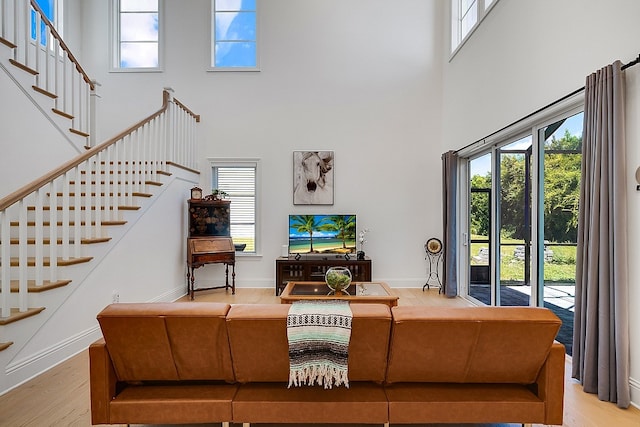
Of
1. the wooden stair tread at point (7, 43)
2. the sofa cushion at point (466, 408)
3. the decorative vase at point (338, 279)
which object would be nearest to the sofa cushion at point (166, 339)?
the sofa cushion at point (466, 408)

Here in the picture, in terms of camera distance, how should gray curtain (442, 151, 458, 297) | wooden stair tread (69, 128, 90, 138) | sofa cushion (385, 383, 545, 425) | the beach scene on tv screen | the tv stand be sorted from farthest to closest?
the beach scene on tv screen < the tv stand < gray curtain (442, 151, 458, 297) < wooden stair tread (69, 128, 90, 138) < sofa cushion (385, 383, 545, 425)

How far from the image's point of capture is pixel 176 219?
517 cm

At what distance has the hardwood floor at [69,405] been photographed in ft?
7.04

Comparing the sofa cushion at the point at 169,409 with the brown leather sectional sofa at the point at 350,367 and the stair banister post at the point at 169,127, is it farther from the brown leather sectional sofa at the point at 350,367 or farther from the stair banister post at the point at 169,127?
the stair banister post at the point at 169,127

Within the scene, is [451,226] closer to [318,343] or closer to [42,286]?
[318,343]

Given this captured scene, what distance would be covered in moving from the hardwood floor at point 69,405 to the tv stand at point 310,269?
113 inches

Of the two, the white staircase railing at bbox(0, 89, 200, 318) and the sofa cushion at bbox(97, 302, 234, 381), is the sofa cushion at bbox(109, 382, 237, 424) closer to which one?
the sofa cushion at bbox(97, 302, 234, 381)

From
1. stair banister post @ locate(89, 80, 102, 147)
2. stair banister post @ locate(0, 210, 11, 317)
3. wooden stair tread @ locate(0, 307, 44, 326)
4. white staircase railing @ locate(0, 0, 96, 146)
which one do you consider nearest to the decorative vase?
wooden stair tread @ locate(0, 307, 44, 326)

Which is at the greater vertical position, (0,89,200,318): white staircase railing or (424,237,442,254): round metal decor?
(0,89,200,318): white staircase railing

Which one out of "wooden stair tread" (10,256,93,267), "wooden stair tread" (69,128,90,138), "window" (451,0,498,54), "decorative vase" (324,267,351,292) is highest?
"window" (451,0,498,54)

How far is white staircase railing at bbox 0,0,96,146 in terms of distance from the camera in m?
3.68

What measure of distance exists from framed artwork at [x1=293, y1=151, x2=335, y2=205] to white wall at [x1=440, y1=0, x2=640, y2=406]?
208cm

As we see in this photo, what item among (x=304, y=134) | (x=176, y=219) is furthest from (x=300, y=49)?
(x=176, y=219)

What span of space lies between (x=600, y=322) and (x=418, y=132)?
4.16 metres
